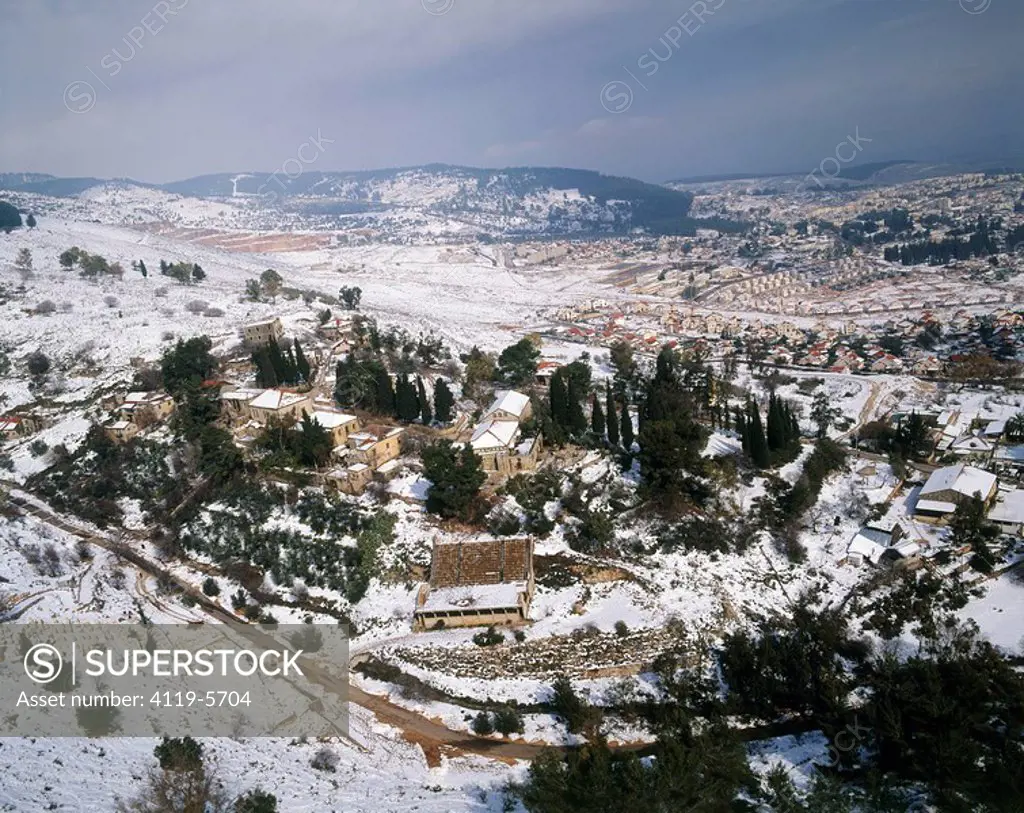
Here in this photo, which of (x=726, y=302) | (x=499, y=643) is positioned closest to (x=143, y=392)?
(x=499, y=643)

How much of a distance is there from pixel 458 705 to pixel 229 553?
1064 cm

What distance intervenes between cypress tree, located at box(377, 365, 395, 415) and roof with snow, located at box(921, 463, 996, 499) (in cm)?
2259

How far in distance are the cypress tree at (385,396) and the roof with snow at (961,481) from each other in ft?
74.1

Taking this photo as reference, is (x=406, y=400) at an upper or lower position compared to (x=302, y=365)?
lower

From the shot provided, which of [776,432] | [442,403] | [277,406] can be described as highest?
[277,406]

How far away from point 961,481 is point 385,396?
24.2 metres

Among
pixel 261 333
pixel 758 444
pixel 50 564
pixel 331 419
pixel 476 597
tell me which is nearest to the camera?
pixel 476 597

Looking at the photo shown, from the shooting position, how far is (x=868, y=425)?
3525 cm

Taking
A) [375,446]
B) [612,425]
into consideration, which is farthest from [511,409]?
[375,446]

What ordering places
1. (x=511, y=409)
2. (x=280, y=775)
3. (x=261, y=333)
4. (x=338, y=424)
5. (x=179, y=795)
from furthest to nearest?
(x=261, y=333) → (x=511, y=409) → (x=338, y=424) → (x=280, y=775) → (x=179, y=795)

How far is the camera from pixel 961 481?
25.8m

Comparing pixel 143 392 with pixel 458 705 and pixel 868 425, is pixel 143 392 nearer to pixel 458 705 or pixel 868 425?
pixel 458 705

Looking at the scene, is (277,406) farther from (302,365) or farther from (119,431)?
(119,431)

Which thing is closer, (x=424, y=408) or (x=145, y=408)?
(x=424, y=408)
